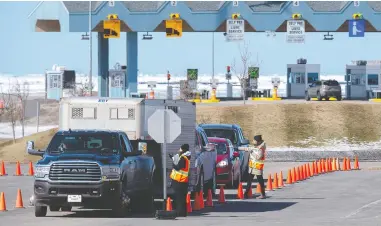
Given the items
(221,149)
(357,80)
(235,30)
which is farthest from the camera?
(357,80)

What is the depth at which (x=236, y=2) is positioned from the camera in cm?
7206

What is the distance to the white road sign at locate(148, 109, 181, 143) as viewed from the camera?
2620cm

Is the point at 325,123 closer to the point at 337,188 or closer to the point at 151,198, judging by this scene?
the point at 337,188

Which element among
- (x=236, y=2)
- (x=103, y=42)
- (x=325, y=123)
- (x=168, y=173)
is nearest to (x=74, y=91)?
(x=103, y=42)

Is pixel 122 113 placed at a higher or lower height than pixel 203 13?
lower

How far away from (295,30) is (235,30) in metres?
3.78

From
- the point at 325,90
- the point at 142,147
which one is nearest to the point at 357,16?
the point at 325,90

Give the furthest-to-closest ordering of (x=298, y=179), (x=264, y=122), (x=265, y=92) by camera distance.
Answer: (x=265, y=92) → (x=264, y=122) → (x=298, y=179)

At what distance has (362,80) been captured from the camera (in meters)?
92.2

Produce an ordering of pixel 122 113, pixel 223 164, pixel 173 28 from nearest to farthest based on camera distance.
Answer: pixel 122 113 → pixel 223 164 → pixel 173 28

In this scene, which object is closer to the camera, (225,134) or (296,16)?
(225,134)

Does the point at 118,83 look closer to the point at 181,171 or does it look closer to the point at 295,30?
the point at 295,30

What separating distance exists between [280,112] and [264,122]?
234cm

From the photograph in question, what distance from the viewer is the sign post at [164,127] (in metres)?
26.2
